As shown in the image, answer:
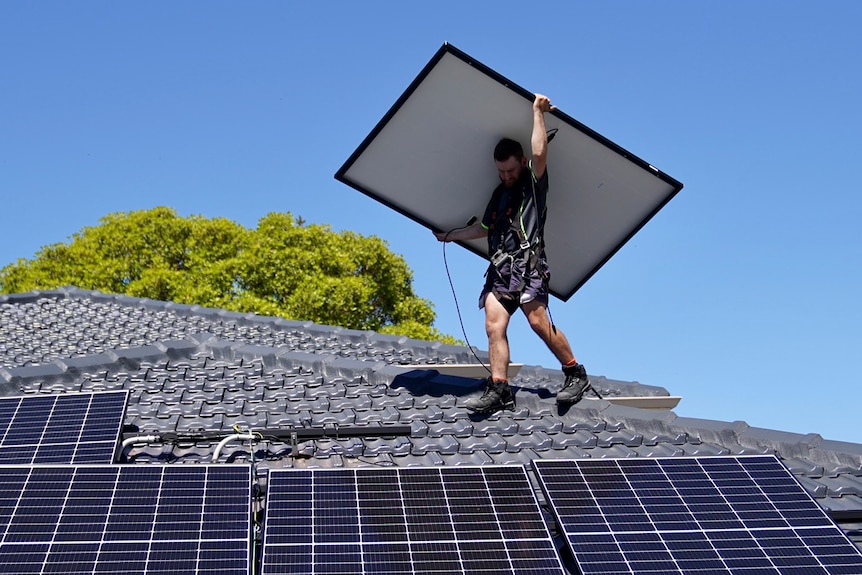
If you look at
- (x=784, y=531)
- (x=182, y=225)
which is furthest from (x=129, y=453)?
(x=182, y=225)

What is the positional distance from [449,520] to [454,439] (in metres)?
2.17

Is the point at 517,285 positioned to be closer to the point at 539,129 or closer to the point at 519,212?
the point at 519,212

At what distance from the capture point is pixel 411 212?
888 cm

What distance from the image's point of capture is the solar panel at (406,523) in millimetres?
5352

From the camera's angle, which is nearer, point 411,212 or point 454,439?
point 454,439

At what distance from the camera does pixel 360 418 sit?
8430 millimetres

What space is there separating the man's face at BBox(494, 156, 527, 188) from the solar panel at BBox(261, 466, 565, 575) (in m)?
2.87

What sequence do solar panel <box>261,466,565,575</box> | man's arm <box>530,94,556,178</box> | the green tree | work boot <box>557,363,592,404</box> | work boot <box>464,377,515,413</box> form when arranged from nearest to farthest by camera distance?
solar panel <box>261,466,565,575</box>, man's arm <box>530,94,556,178</box>, work boot <box>464,377,515,413</box>, work boot <box>557,363,592,404</box>, the green tree

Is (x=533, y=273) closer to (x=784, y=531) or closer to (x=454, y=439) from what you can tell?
(x=454, y=439)

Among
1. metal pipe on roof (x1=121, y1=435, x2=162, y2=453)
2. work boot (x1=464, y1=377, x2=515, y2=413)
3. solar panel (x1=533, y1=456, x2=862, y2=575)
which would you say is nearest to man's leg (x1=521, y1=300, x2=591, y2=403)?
work boot (x1=464, y1=377, x2=515, y2=413)

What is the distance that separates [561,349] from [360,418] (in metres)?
1.70

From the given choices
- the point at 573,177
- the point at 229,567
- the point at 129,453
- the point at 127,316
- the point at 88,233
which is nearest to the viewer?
the point at 229,567

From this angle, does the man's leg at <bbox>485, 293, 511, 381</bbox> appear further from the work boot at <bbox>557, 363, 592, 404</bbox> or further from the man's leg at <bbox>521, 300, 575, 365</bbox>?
the work boot at <bbox>557, 363, 592, 404</bbox>

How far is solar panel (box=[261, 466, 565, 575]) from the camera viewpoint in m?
5.35
